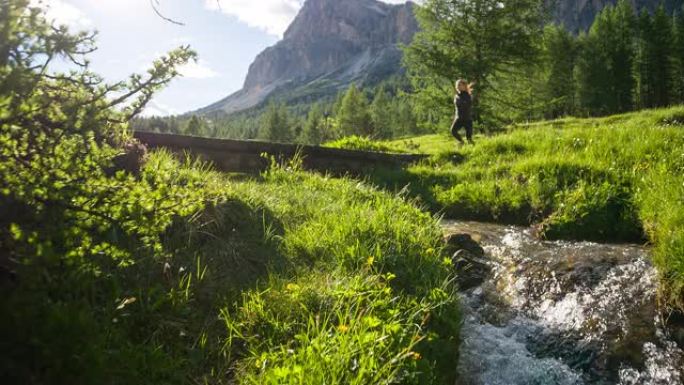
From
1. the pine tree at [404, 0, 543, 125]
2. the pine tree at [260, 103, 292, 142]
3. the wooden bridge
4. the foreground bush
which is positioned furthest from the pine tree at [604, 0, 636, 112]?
the foreground bush

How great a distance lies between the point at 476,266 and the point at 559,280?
1.12 metres

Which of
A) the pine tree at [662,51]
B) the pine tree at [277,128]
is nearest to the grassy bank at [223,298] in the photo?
the pine tree at [662,51]

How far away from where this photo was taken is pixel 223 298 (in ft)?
14.2

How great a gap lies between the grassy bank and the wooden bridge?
17.9 feet

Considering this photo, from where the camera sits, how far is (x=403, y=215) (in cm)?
687

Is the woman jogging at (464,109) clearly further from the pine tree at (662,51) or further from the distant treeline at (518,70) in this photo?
the pine tree at (662,51)

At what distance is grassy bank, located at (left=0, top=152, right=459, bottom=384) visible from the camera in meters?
2.44

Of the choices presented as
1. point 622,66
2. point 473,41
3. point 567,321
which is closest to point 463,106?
point 473,41

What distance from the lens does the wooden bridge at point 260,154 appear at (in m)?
11.7

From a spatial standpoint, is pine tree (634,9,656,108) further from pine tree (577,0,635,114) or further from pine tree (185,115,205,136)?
pine tree (185,115,205,136)

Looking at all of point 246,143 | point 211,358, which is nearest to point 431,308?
point 211,358

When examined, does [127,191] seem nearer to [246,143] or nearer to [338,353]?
[338,353]

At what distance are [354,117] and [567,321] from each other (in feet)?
268

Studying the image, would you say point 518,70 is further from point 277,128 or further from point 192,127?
point 192,127
